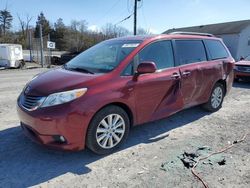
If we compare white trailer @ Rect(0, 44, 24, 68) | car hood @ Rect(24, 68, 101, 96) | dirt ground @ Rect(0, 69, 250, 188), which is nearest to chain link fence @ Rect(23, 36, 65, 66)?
white trailer @ Rect(0, 44, 24, 68)

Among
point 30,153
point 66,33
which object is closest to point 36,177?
point 30,153

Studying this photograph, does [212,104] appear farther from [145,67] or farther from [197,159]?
[145,67]

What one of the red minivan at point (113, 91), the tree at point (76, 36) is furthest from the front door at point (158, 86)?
the tree at point (76, 36)

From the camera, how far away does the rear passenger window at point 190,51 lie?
505 cm

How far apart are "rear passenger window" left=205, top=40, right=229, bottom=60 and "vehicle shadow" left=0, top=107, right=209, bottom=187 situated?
2233 millimetres

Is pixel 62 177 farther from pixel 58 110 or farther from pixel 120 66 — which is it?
pixel 120 66

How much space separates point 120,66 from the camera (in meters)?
4.06

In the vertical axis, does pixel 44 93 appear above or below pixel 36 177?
above

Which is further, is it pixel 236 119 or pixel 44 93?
pixel 236 119

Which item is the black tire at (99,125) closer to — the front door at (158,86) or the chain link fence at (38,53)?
the front door at (158,86)

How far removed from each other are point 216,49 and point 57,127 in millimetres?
4329

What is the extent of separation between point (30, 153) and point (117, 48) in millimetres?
2223

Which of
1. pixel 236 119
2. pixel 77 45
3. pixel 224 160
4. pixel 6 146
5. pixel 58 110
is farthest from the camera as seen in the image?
pixel 77 45

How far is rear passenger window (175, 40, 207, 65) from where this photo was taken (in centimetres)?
505
